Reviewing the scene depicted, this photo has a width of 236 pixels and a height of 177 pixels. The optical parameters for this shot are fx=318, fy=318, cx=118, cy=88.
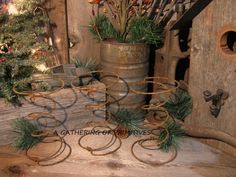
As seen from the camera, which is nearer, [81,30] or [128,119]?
[128,119]

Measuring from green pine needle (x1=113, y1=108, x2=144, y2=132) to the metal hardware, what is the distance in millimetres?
381

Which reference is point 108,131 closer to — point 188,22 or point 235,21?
point 188,22

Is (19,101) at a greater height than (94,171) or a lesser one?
greater

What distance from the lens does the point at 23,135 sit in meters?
1.48

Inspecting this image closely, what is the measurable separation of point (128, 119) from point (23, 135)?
513 millimetres

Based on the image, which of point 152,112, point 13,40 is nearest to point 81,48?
point 13,40

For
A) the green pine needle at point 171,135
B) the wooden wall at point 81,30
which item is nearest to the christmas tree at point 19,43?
the wooden wall at point 81,30

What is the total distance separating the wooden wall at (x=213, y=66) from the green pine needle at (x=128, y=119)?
0.30 metres

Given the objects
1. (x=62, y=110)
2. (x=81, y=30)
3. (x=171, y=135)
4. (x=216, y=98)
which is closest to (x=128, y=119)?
(x=171, y=135)

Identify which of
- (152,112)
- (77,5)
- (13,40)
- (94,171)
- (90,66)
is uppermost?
(77,5)

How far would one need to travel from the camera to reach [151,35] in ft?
5.52

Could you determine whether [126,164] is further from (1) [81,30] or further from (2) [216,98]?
(1) [81,30]

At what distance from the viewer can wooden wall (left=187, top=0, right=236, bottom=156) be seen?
138 centimetres

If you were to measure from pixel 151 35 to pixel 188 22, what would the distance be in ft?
0.66
